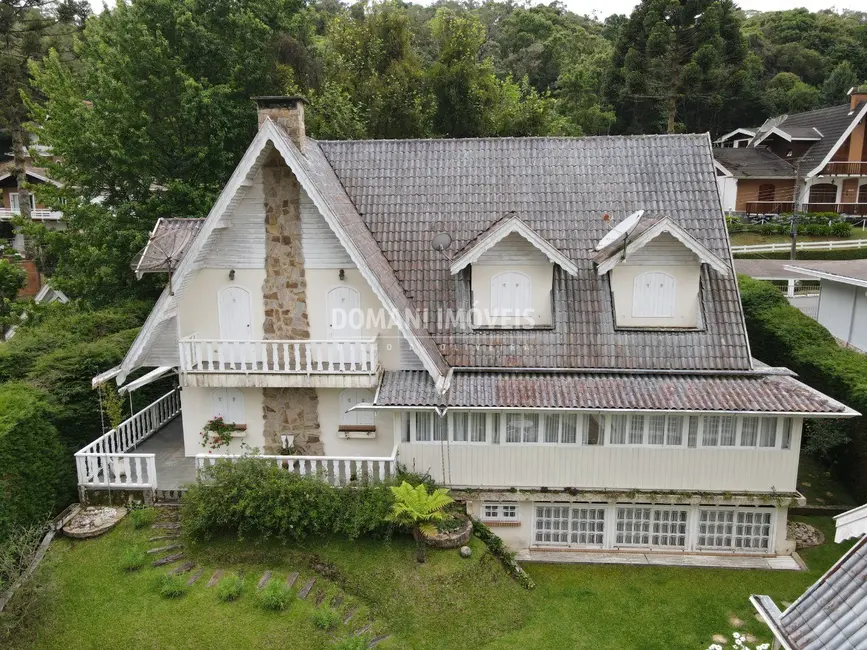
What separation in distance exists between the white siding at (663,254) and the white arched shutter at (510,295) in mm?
2478

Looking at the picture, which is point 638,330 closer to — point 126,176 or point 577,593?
point 577,593

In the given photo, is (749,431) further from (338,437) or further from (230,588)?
(230,588)

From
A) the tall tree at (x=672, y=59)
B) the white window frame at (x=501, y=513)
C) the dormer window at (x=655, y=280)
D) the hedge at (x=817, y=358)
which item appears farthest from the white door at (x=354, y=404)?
the tall tree at (x=672, y=59)

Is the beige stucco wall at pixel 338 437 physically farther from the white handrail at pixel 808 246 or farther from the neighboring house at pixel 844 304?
the white handrail at pixel 808 246

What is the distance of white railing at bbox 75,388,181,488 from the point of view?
14.5 m

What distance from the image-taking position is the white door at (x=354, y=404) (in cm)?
1516

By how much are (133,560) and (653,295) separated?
12811mm

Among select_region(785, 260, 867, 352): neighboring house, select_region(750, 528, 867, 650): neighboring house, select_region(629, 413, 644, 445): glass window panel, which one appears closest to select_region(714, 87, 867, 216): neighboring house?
select_region(785, 260, 867, 352): neighboring house

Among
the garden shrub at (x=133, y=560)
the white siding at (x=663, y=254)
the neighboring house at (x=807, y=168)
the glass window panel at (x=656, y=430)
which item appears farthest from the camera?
the neighboring house at (x=807, y=168)

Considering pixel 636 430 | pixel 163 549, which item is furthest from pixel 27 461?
pixel 636 430

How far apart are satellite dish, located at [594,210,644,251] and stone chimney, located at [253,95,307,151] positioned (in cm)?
769

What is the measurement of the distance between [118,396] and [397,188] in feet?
29.9

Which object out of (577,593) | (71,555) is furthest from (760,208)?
(71,555)

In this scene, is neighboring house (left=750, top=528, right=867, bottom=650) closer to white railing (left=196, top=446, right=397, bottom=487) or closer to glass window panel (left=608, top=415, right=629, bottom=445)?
glass window panel (left=608, top=415, right=629, bottom=445)
